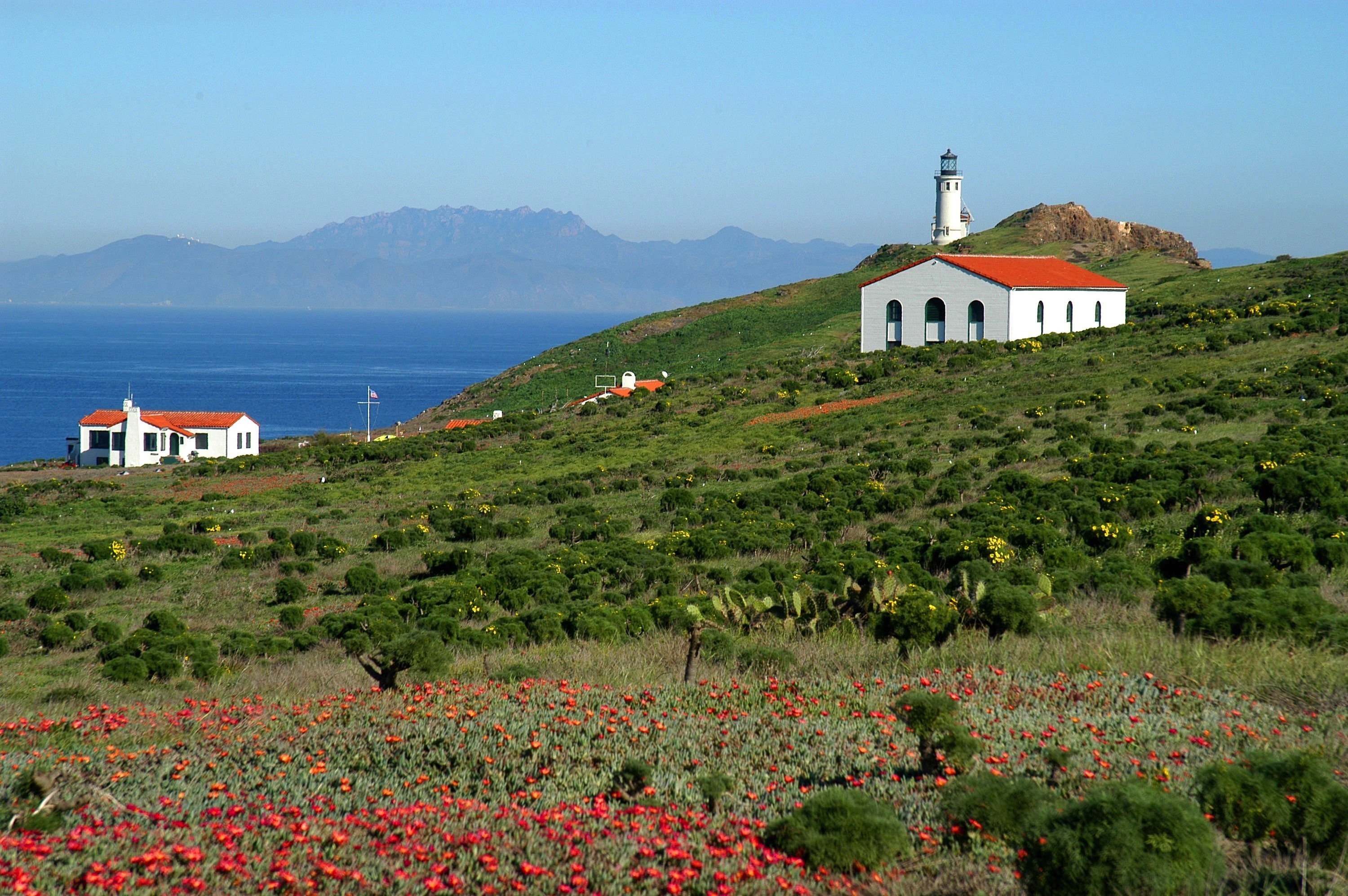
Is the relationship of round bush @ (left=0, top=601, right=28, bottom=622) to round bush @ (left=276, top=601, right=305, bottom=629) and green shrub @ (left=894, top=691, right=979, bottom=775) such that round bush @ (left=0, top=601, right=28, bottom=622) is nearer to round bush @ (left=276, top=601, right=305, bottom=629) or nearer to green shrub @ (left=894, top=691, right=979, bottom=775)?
round bush @ (left=276, top=601, right=305, bottom=629)

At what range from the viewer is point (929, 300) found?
185ft

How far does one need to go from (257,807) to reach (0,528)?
34.4m

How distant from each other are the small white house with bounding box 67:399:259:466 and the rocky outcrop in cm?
7102

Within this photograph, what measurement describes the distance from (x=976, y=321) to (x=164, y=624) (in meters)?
45.0

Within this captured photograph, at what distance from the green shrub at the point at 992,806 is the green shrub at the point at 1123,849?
619 millimetres

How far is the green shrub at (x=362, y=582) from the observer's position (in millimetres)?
21719

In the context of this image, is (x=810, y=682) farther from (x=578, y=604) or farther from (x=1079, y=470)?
(x=1079, y=470)

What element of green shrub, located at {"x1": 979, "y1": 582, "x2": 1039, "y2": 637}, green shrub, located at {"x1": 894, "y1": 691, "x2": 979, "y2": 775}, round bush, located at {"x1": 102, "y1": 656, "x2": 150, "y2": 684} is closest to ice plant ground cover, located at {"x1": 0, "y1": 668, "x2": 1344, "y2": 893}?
green shrub, located at {"x1": 894, "y1": 691, "x2": 979, "y2": 775}

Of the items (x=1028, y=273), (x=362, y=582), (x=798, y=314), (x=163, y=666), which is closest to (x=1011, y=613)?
(x=163, y=666)

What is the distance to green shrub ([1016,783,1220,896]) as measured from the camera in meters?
4.71

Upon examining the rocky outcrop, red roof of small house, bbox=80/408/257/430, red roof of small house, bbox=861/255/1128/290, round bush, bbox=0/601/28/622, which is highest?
the rocky outcrop

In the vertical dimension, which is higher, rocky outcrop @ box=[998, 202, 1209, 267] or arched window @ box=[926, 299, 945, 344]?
rocky outcrop @ box=[998, 202, 1209, 267]

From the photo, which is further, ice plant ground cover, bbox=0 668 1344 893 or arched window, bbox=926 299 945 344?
arched window, bbox=926 299 945 344

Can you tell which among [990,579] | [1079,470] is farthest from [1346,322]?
[990,579]
